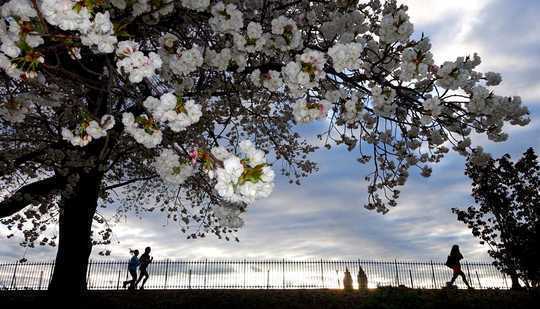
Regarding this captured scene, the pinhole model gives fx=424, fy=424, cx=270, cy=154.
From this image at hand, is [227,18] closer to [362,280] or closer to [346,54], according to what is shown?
[346,54]

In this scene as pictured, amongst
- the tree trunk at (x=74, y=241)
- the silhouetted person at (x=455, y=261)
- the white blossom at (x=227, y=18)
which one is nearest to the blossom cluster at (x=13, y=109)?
the white blossom at (x=227, y=18)

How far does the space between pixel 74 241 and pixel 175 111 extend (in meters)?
11.2

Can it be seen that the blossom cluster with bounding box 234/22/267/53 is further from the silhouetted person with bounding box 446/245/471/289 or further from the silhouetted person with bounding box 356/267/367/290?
the silhouetted person with bounding box 356/267/367/290

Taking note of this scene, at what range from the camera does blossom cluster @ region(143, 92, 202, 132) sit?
3.13 m

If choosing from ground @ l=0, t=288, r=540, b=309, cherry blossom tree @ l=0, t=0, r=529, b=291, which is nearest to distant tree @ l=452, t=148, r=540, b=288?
ground @ l=0, t=288, r=540, b=309

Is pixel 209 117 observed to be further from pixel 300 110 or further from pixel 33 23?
pixel 33 23

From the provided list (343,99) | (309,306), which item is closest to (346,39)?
(343,99)

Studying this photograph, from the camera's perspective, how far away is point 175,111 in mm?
3178

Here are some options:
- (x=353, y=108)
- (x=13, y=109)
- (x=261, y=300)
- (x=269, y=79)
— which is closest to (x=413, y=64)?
(x=353, y=108)

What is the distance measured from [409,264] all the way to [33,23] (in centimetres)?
2807

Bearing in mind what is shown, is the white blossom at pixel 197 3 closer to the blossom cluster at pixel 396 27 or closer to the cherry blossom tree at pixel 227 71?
the cherry blossom tree at pixel 227 71

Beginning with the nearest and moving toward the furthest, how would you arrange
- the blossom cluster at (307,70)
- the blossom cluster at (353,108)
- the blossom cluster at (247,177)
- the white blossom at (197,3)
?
the blossom cluster at (247,177), the blossom cluster at (307,70), the white blossom at (197,3), the blossom cluster at (353,108)

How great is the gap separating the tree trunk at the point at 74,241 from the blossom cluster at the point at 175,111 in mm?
10304

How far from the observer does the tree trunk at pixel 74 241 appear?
12.5 m
